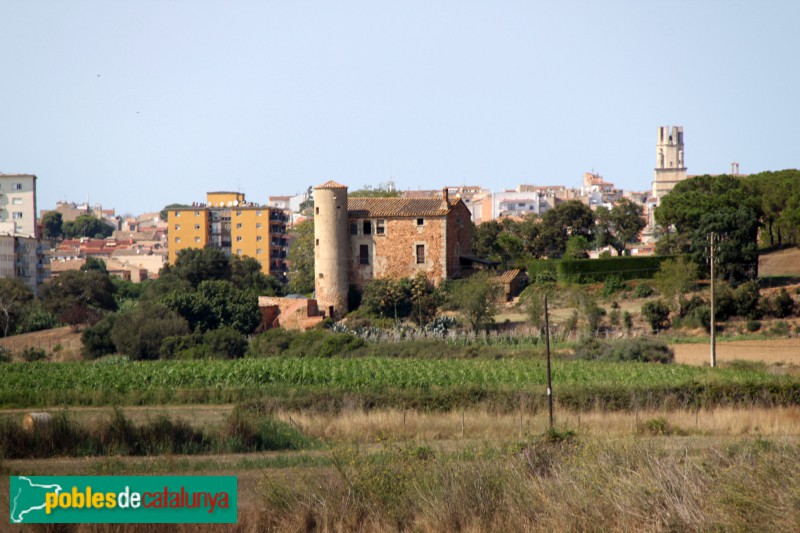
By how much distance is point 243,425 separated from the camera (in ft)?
68.0

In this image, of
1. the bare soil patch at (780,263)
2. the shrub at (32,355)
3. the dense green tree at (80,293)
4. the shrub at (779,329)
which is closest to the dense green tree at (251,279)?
the dense green tree at (80,293)

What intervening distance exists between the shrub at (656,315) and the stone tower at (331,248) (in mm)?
13977

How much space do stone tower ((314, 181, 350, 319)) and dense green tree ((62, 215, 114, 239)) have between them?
81476 millimetres

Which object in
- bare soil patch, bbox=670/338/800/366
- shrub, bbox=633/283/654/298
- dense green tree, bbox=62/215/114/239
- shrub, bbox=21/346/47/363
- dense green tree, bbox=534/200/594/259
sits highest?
dense green tree, bbox=62/215/114/239

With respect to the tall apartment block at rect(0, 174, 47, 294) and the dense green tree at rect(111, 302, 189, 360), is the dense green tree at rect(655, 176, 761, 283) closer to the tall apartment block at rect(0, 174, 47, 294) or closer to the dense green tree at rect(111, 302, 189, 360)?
the dense green tree at rect(111, 302, 189, 360)

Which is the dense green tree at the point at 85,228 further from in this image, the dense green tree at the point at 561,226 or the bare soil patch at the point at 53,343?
the dense green tree at the point at 561,226

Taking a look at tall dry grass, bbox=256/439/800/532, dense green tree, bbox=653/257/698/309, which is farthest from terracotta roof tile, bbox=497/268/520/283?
tall dry grass, bbox=256/439/800/532

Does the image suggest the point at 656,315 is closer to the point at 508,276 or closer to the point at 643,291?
the point at 643,291

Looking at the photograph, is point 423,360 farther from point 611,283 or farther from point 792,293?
point 792,293

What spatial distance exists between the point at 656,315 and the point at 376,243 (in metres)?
14.1

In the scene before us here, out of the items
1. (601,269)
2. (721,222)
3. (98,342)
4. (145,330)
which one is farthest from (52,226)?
(721,222)

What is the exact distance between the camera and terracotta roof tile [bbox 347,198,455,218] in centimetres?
4916

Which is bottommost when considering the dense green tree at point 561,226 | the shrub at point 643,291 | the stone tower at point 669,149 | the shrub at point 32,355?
the shrub at point 32,355

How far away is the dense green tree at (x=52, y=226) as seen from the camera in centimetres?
11812
